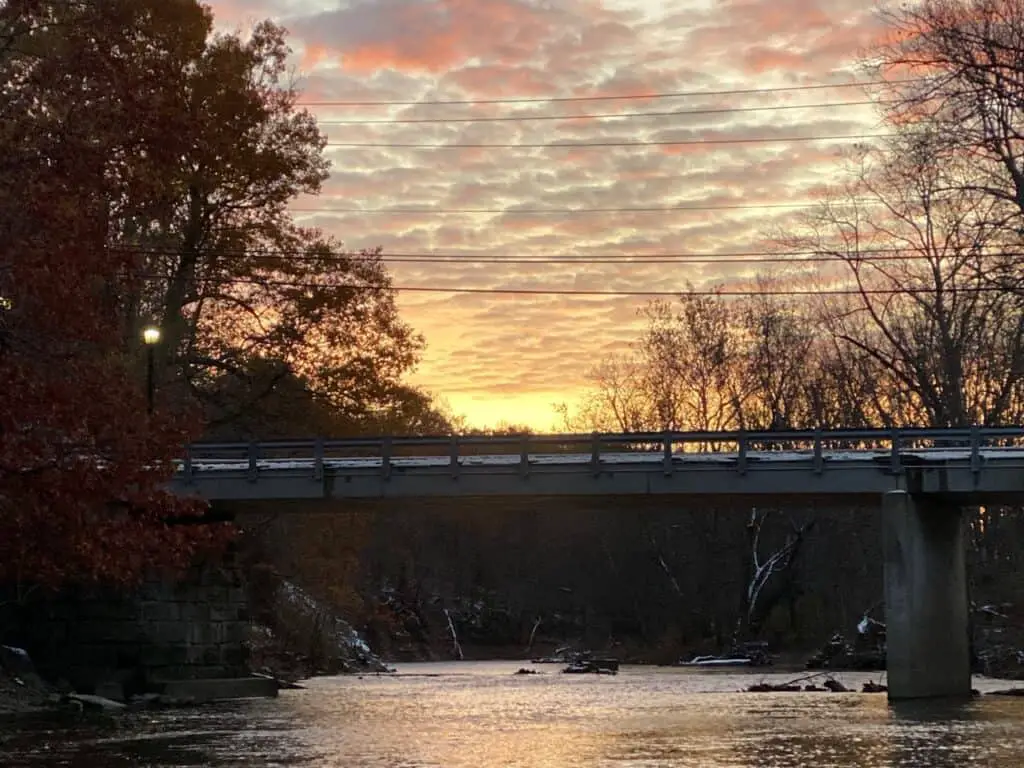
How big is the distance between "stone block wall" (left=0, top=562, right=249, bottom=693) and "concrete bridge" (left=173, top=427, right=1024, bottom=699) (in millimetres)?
3923

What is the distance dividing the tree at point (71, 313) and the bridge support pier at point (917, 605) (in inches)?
859

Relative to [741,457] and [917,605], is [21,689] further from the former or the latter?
[917,605]

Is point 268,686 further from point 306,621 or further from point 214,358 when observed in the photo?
point 306,621

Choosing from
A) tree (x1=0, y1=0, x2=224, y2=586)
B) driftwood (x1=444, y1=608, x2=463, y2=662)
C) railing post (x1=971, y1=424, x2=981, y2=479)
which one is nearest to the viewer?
tree (x1=0, y1=0, x2=224, y2=586)

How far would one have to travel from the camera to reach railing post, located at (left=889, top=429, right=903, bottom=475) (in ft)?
121

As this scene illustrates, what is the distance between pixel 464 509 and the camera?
43.9 meters

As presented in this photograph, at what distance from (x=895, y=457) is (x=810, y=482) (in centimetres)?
209

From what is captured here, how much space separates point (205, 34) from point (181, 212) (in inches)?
212

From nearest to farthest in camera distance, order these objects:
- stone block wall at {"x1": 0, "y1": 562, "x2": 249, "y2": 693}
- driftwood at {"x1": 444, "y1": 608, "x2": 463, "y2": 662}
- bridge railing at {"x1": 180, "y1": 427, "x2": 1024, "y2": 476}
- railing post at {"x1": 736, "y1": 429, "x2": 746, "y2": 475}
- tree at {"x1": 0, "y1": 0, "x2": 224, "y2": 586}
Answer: tree at {"x1": 0, "y1": 0, "x2": 224, "y2": 586}, bridge railing at {"x1": 180, "y1": 427, "x2": 1024, "y2": 476}, railing post at {"x1": 736, "y1": 429, "x2": 746, "y2": 475}, stone block wall at {"x1": 0, "y1": 562, "x2": 249, "y2": 693}, driftwood at {"x1": 444, "y1": 608, "x2": 463, "y2": 662}

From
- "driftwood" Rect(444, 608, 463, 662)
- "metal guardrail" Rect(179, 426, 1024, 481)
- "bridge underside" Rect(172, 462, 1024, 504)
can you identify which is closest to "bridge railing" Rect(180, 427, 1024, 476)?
"metal guardrail" Rect(179, 426, 1024, 481)

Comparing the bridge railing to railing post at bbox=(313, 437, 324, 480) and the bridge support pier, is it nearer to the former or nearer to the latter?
railing post at bbox=(313, 437, 324, 480)

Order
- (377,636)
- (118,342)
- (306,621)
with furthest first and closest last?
(377,636) < (306,621) < (118,342)

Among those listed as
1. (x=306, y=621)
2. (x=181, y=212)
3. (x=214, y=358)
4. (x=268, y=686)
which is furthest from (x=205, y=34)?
(x=306, y=621)

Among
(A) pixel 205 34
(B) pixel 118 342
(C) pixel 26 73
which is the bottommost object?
(B) pixel 118 342
